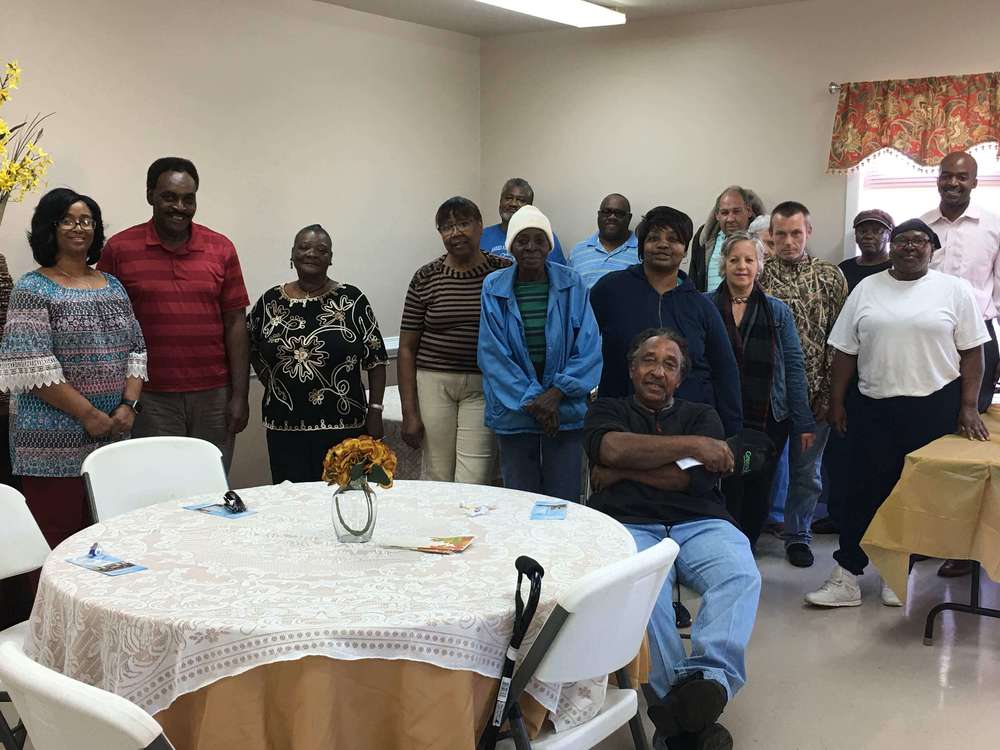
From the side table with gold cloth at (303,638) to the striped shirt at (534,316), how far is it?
1.46 metres

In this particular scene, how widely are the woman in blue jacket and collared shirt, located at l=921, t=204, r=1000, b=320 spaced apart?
1.26 m

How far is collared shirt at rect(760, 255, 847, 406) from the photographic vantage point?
4621mm

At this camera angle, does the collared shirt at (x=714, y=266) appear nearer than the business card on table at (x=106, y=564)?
No

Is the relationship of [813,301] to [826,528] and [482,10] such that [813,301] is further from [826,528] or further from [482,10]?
[482,10]

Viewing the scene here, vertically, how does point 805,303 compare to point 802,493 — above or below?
above

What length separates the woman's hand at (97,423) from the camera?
3.50 metres

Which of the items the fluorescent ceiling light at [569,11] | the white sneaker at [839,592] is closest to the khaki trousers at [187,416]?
the white sneaker at [839,592]

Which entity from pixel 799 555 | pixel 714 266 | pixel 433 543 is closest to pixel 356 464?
pixel 433 543

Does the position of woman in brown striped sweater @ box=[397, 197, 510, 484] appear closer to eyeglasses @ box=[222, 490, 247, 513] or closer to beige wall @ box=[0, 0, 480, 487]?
eyeglasses @ box=[222, 490, 247, 513]

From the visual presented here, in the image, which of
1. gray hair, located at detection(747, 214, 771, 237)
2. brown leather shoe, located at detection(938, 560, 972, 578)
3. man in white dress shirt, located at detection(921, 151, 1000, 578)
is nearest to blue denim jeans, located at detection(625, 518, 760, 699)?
brown leather shoe, located at detection(938, 560, 972, 578)

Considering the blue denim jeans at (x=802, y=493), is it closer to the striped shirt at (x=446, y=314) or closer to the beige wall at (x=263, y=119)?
the striped shirt at (x=446, y=314)

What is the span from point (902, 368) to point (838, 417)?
1.14 feet

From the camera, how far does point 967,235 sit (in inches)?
198

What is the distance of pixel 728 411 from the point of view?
3.71 meters
